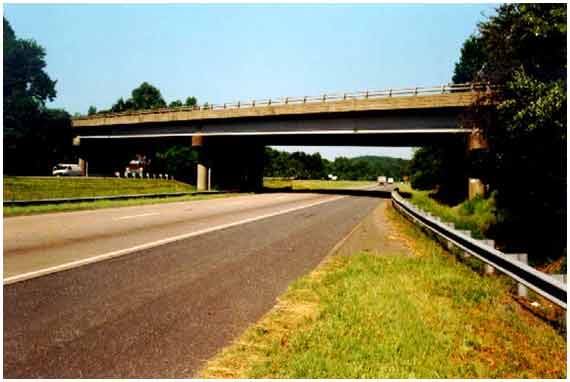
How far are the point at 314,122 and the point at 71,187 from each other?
18999 millimetres

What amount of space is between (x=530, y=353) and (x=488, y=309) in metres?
1.33

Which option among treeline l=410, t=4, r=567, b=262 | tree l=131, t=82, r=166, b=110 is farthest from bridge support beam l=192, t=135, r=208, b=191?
tree l=131, t=82, r=166, b=110

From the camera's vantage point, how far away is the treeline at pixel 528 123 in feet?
32.8

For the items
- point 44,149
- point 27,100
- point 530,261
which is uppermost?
point 27,100

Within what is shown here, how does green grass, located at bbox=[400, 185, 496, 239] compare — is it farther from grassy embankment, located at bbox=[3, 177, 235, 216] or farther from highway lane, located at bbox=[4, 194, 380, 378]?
grassy embankment, located at bbox=[3, 177, 235, 216]

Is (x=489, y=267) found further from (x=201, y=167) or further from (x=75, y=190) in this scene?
(x=201, y=167)

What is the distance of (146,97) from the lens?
80750mm

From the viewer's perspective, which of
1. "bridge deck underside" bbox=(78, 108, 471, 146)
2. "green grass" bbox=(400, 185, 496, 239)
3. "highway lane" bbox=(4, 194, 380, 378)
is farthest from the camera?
"bridge deck underside" bbox=(78, 108, 471, 146)

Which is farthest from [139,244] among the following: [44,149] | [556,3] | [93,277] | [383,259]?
[44,149]

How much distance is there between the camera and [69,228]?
12617 millimetres

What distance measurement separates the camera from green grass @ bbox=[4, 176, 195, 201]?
25.5 m

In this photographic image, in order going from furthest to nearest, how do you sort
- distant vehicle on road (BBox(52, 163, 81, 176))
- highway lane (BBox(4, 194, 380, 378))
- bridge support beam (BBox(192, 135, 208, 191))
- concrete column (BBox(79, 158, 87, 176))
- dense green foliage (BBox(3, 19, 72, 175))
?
concrete column (BBox(79, 158, 87, 176)), distant vehicle on road (BBox(52, 163, 81, 176)), dense green foliage (BBox(3, 19, 72, 175)), bridge support beam (BBox(192, 135, 208, 191)), highway lane (BBox(4, 194, 380, 378))

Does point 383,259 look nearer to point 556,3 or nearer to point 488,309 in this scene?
point 488,309

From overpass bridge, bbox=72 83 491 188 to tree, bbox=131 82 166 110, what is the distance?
31695 millimetres
